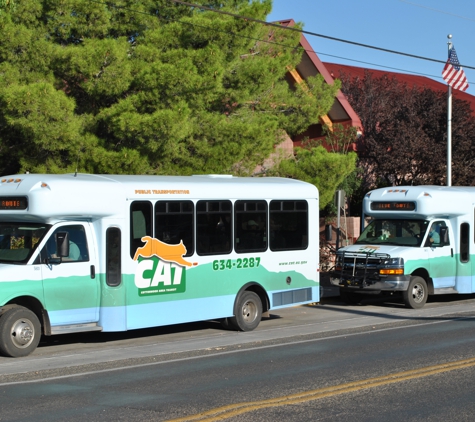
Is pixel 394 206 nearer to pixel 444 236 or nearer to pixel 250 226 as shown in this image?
pixel 444 236

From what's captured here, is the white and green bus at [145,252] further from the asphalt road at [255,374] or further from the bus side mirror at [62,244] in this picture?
the asphalt road at [255,374]

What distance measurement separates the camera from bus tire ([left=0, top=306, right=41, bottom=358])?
11539 millimetres

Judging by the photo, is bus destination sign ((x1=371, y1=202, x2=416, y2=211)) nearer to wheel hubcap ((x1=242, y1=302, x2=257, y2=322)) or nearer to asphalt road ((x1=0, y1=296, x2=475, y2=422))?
asphalt road ((x1=0, y1=296, x2=475, y2=422))

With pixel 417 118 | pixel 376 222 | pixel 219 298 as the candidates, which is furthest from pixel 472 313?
pixel 417 118

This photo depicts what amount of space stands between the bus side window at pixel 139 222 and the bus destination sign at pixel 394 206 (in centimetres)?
752

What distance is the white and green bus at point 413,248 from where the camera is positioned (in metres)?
17.9

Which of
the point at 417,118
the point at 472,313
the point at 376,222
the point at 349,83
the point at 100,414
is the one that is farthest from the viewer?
the point at 349,83

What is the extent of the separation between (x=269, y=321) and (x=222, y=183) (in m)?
3.48

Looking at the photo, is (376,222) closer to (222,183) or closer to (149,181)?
(222,183)

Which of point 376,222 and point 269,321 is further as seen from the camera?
point 376,222

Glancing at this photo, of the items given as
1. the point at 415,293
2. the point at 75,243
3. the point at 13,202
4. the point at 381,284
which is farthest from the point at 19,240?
the point at 415,293

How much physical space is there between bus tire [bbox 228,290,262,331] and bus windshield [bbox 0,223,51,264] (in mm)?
4018

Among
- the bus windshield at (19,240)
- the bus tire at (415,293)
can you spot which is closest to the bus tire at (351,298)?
the bus tire at (415,293)

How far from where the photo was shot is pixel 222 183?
14383mm
